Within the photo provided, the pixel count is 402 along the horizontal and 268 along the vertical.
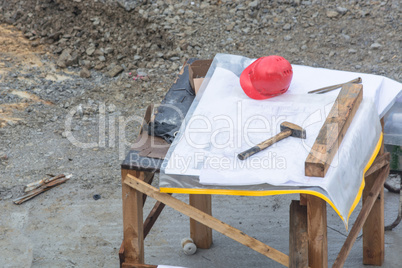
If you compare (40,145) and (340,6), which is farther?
(340,6)

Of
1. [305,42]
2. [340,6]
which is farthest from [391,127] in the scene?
[340,6]

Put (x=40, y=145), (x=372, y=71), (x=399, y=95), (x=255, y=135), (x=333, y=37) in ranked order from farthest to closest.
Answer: (x=333, y=37)
(x=372, y=71)
(x=40, y=145)
(x=399, y=95)
(x=255, y=135)

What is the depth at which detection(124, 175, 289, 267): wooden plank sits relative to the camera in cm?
358

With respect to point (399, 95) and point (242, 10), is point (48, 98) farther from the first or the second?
point (399, 95)

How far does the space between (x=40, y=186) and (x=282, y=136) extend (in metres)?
3.59

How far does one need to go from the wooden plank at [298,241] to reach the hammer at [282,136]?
513 mm

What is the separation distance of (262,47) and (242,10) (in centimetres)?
85

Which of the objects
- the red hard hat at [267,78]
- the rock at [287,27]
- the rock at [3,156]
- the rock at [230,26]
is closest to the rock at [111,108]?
the rock at [3,156]

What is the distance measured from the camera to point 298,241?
3598 millimetres

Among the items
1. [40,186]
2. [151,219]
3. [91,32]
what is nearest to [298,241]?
[151,219]

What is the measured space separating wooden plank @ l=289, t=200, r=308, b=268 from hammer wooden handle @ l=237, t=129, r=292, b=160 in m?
0.51

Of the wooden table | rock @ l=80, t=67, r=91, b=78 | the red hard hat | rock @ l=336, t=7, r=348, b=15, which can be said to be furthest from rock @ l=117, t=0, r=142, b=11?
the red hard hat

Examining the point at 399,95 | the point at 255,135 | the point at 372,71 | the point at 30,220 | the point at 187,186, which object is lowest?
the point at 30,220

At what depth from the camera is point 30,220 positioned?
5.79 metres
